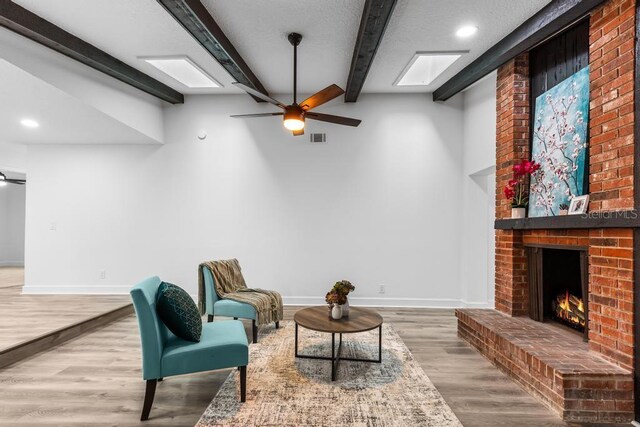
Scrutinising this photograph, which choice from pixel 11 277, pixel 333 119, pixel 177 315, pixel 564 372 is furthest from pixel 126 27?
pixel 11 277

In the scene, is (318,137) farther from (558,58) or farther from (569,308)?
(569,308)

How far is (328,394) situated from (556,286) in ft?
8.30

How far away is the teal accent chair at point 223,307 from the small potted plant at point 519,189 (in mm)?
2940

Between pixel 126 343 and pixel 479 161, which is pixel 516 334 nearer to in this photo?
pixel 479 161

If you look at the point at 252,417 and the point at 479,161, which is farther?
the point at 479,161

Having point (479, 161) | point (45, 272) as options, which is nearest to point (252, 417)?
point (479, 161)

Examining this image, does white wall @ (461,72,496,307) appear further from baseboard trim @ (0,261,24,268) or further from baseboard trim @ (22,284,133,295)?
baseboard trim @ (0,261,24,268)

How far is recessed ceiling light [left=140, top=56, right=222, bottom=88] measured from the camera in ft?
13.6

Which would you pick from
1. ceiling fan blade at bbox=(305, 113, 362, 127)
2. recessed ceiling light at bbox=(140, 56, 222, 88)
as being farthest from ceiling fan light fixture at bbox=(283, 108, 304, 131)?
recessed ceiling light at bbox=(140, 56, 222, 88)

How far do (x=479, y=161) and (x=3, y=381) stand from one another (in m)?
5.55

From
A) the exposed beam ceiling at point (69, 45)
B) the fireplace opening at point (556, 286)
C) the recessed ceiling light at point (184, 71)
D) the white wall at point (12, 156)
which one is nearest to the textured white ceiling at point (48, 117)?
the exposed beam ceiling at point (69, 45)

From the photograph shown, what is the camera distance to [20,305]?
478 centimetres

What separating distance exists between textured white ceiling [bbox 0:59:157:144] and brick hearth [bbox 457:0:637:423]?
4.87 meters

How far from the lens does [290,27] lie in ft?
11.1
